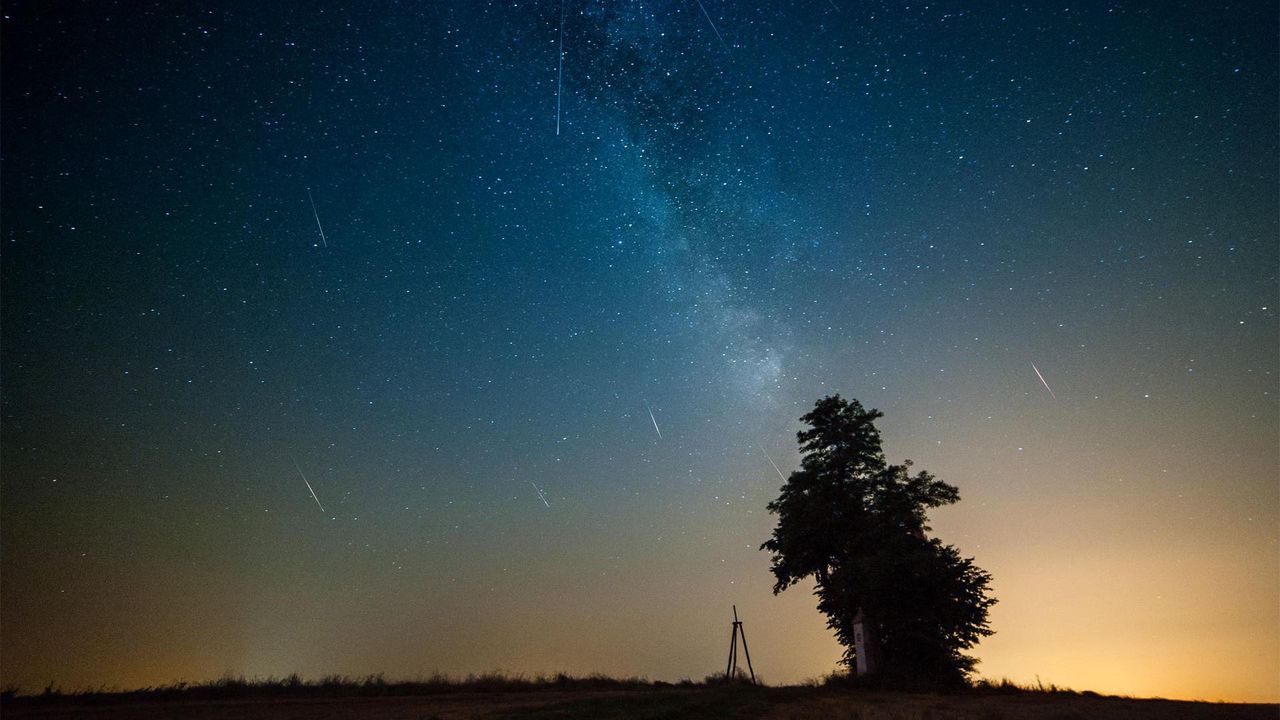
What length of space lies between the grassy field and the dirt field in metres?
0.03

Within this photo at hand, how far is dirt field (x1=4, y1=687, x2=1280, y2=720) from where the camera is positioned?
42.6 feet

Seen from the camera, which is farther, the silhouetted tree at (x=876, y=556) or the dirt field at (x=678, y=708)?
the silhouetted tree at (x=876, y=556)

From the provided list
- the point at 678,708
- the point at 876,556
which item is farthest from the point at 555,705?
the point at 876,556

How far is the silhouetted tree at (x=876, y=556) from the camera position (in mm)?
21688

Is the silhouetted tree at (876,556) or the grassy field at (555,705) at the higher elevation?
the silhouetted tree at (876,556)

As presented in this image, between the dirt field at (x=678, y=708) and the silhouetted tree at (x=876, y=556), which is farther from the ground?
the silhouetted tree at (x=876, y=556)

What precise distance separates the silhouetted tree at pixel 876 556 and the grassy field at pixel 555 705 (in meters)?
2.62

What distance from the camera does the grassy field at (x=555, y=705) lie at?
43.2 ft

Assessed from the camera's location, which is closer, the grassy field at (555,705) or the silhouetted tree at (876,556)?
the grassy field at (555,705)

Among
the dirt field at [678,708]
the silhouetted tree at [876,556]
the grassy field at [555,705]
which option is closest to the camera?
the dirt field at [678,708]

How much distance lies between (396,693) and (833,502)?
20029mm

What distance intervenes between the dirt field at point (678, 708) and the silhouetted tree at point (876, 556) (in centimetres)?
354

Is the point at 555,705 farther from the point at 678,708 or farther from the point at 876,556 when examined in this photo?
the point at 876,556

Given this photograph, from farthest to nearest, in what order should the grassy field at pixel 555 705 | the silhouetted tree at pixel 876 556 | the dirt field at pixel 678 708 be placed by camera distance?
the silhouetted tree at pixel 876 556 < the grassy field at pixel 555 705 < the dirt field at pixel 678 708
